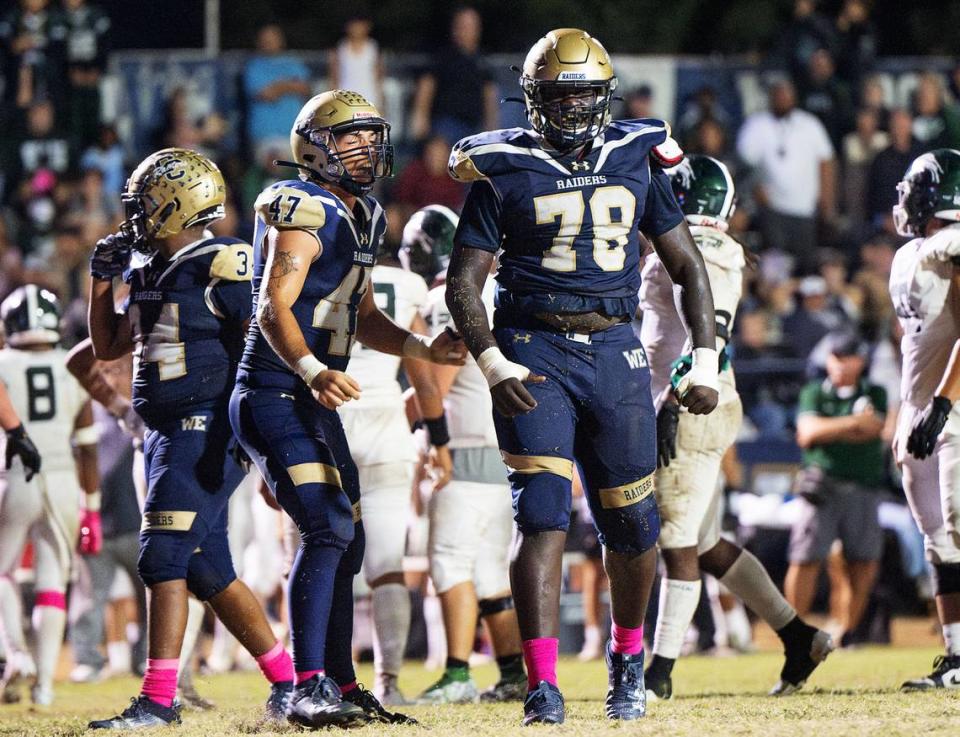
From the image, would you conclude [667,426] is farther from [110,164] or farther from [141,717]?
[110,164]

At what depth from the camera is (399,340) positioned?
6320 mm

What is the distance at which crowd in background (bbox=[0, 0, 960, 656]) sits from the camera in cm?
1477

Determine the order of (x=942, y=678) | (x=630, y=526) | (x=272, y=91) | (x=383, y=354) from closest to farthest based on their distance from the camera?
(x=630, y=526) → (x=942, y=678) → (x=383, y=354) → (x=272, y=91)

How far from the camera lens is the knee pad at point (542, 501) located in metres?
5.59

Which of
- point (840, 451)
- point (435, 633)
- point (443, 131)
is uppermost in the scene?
point (443, 131)

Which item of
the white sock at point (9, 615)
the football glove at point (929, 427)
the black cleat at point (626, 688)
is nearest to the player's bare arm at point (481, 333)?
the black cleat at point (626, 688)

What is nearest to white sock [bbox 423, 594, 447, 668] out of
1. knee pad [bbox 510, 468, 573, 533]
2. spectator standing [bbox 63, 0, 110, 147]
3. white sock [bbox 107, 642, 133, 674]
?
white sock [bbox 107, 642, 133, 674]

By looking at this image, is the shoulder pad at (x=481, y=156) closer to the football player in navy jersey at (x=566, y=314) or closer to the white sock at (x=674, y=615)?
the football player in navy jersey at (x=566, y=314)

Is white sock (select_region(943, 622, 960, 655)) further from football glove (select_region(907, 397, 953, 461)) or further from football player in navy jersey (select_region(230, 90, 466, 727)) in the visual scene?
football player in navy jersey (select_region(230, 90, 466, 727))

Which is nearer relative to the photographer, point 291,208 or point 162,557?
point 291,208

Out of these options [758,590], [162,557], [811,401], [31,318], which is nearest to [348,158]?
[162,557]

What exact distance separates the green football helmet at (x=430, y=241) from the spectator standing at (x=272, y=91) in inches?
285

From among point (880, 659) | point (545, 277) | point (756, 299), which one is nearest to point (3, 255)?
point (756, 299)

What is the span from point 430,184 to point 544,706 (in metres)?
9.48
